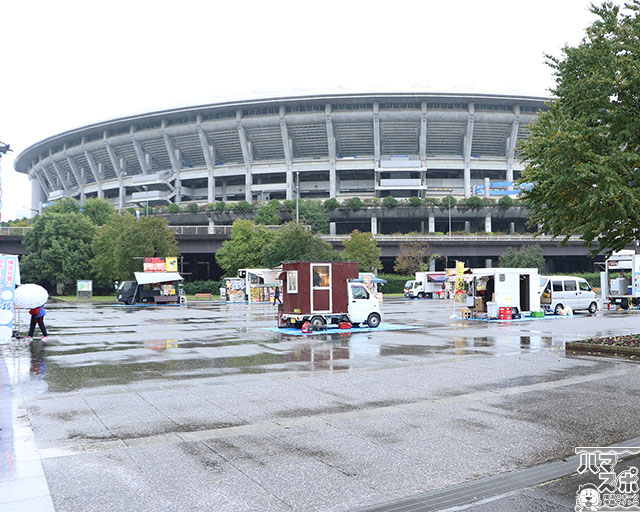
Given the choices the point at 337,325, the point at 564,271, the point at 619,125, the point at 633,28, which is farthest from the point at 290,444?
the point at 564,271

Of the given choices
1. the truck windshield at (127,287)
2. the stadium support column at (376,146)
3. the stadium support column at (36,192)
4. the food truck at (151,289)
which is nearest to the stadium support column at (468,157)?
the stadium support column at (376,146)

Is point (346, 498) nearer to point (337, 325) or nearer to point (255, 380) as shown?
point (255, 380)

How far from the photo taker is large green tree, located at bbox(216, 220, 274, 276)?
60.5 metres

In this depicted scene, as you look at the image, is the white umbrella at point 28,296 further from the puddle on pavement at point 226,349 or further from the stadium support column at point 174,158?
the stadium support column at point 174,158

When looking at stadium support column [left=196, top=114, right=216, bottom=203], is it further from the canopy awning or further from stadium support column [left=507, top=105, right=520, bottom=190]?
stadium support column [left=507, top=105, right=520, bottom=190]

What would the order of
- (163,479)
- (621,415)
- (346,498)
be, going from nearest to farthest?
(346,498) < (163,479) < (621,415)

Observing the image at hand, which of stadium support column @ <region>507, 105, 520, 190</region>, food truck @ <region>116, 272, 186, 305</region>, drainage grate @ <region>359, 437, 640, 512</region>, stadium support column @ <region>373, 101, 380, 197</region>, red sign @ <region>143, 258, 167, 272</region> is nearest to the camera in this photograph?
drainage grate @ <region>359, 437, 640, 512</region>

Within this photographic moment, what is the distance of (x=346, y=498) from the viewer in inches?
205

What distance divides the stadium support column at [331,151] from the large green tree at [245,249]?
2974cm

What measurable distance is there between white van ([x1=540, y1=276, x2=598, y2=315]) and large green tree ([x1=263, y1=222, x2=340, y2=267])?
1042 inches

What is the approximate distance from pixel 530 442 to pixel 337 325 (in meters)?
16.5

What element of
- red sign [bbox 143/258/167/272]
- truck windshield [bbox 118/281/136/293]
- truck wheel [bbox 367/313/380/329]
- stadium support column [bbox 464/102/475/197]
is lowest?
truck wheel [bbox 367/313/380/329]

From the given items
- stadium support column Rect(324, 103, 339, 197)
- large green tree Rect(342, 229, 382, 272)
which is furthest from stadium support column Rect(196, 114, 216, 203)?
large green tree Rect(342, 229, 382, 272)

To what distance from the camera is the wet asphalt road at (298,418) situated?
5.55 metres
